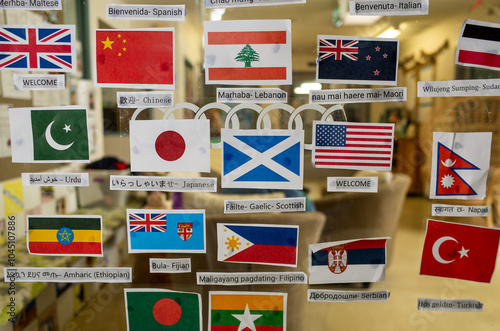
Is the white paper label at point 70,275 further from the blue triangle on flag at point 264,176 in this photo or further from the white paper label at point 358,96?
the white paper label at point 358,96

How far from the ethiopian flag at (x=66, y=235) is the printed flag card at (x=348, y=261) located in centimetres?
56

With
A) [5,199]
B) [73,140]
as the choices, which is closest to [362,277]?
[73,140]

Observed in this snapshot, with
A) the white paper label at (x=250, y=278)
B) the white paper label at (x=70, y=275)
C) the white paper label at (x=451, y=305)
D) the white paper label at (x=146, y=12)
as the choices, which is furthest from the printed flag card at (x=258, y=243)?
the white paper label at (x=146, y=12)

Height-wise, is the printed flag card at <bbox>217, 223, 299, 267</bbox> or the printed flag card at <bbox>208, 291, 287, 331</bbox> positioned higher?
the printed flag card at <bbox>217, 223, 299, 267</bbox>

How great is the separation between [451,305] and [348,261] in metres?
0.31

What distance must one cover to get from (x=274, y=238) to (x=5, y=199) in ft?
2.31

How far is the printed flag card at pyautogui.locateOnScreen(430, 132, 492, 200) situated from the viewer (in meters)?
0.87

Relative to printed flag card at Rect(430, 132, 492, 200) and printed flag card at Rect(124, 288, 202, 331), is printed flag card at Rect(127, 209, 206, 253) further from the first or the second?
printed flag card at Rect(430, 132, 492, 200)

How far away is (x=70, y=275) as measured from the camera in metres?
0.92

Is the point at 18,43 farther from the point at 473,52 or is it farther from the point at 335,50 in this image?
the point at 473,52

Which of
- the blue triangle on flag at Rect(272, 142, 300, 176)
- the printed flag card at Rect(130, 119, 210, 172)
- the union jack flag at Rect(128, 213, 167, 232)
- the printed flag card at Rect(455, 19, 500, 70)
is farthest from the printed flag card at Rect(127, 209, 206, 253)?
the printed flag card at Rect(455, 19, 500, 70)

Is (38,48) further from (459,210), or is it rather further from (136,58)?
(459,210)

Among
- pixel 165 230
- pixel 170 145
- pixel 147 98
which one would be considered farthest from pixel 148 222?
pixel 147 98

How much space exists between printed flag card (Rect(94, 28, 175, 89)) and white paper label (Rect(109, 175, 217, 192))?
0.23 m
